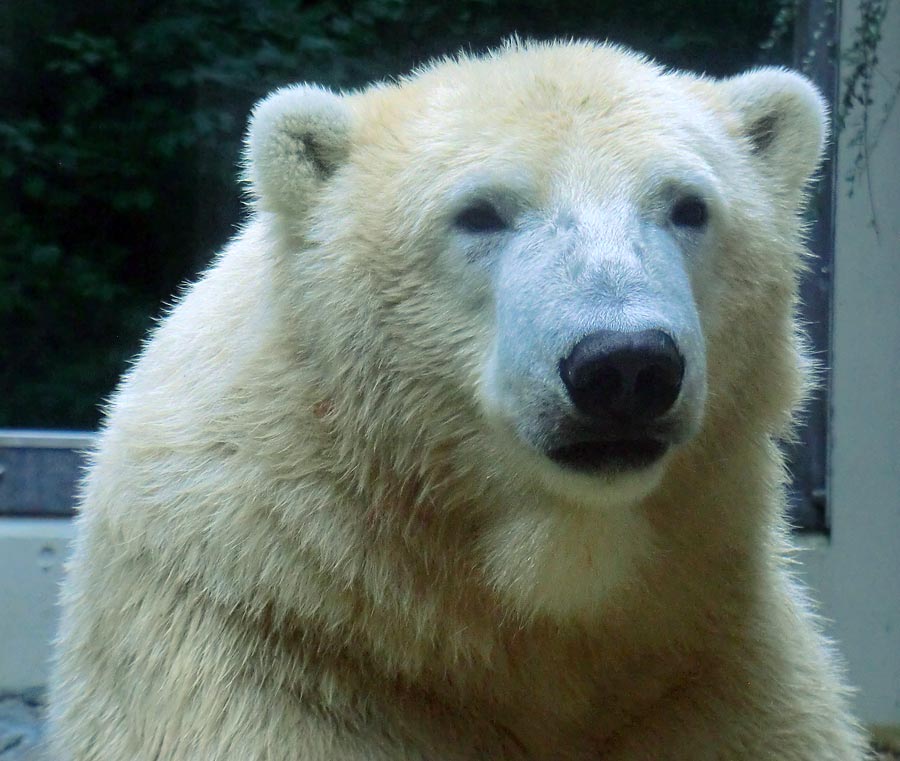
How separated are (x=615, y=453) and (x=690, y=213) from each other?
488mm

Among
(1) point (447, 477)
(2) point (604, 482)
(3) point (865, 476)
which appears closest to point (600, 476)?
(2) point (604, 482)

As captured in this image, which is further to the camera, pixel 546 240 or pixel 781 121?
pixel 781 121

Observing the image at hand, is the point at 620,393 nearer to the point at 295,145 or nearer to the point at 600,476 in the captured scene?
the point at 600,476

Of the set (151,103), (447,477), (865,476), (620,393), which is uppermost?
(151,103)

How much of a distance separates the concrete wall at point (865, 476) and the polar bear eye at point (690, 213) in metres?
1.80

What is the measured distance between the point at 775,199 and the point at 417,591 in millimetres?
1023

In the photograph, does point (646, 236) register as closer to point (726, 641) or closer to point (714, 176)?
point (714, 176)

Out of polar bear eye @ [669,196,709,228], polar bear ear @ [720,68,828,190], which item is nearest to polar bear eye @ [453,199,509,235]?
polar bear eye @ [669,196,709,228]

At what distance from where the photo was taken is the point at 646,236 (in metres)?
2.02

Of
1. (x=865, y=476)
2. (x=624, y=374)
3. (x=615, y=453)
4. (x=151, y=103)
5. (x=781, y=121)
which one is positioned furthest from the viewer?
(x=865, y=476)

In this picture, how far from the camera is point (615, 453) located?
1.93 m

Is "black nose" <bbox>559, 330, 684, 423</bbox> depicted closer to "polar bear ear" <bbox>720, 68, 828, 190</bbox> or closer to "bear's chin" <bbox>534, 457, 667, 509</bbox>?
"bear's chin" <bbox>534, 457, 667, 509</bbox>

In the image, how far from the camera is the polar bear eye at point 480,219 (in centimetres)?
209

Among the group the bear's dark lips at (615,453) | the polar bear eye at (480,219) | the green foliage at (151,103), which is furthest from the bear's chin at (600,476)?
the green foliage at (151,103)
